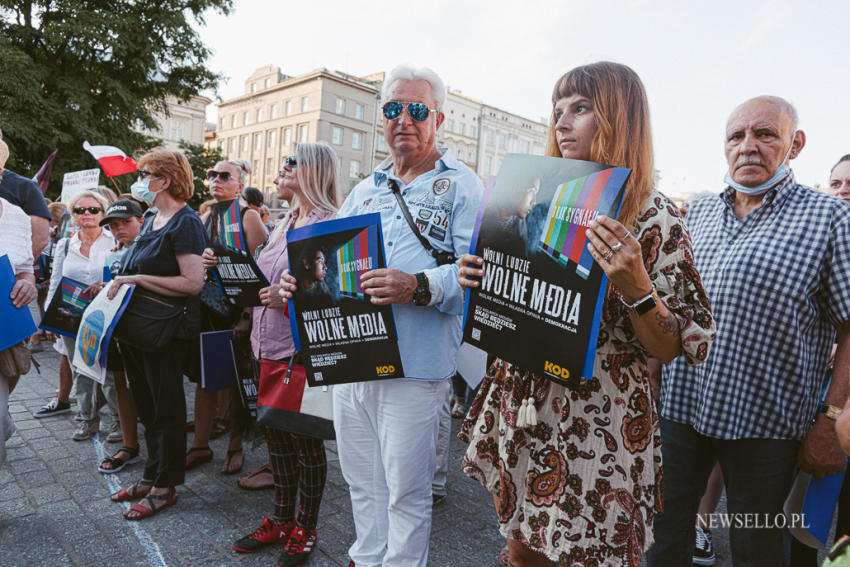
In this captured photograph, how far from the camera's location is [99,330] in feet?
10.5

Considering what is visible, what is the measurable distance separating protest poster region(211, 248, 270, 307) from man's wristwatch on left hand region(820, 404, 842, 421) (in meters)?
2.83

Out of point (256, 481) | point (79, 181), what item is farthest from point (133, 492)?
point (79, 181)

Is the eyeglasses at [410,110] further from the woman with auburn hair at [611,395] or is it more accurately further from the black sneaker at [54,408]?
the black sneaker at [54,408]

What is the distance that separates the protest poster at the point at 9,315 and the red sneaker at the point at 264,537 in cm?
175

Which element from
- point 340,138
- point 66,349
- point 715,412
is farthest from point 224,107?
point 715,412

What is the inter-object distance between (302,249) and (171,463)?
2135 mm

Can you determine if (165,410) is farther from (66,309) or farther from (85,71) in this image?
(85,71)

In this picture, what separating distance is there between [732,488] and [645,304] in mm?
1250

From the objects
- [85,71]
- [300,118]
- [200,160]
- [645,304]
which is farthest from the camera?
[300,118]

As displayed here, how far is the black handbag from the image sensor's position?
3168 mm

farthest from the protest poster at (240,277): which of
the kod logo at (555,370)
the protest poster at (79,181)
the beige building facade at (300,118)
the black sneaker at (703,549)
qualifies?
the beige building facade at (300,118)

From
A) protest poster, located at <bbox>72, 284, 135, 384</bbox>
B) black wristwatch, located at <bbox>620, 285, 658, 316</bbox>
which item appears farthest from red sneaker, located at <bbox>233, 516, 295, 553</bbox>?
black wristwatch, located at <bbox>620, 285, 658, 316</bbox>

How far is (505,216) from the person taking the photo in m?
1.53

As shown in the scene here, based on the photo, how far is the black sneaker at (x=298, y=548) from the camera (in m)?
2.65
